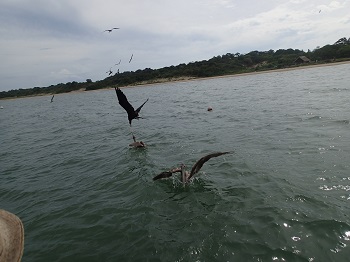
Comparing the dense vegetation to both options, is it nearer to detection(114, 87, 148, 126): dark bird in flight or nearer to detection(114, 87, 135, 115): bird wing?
detection(114, 87, 148, 126): dark bird in flight

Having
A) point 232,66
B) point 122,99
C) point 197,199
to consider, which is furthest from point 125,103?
point 232,66

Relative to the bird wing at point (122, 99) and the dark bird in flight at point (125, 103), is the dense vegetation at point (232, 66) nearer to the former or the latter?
the dark bird in flight at point (125, 103)

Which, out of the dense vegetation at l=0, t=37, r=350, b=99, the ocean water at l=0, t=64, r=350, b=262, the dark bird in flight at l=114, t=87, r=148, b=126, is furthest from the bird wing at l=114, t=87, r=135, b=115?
the dense vegetation at l=0, t=37, r=350, b=99

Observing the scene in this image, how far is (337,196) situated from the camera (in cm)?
805

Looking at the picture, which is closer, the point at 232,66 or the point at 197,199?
the point at 197,199

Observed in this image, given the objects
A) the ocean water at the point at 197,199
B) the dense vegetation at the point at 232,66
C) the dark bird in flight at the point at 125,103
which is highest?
the dark bird in flight at the point at 125,103

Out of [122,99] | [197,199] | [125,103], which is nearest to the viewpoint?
[197,199]

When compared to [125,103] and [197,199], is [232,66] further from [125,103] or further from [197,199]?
[197,199]

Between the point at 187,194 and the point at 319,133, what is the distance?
885cm

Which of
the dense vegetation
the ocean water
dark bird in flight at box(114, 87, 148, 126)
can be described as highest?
dark bird in flight at box(114, 87, 148, 126)

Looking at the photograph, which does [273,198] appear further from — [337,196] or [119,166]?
[119,166]

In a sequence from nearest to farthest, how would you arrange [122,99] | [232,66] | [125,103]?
1. [122,99]
2. [125,103]
3. [232,66]

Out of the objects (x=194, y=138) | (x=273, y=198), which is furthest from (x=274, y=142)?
(x=273, y=198)

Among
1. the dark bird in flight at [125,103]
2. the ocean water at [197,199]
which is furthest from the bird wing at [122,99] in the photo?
the ocean water at [197,199]
